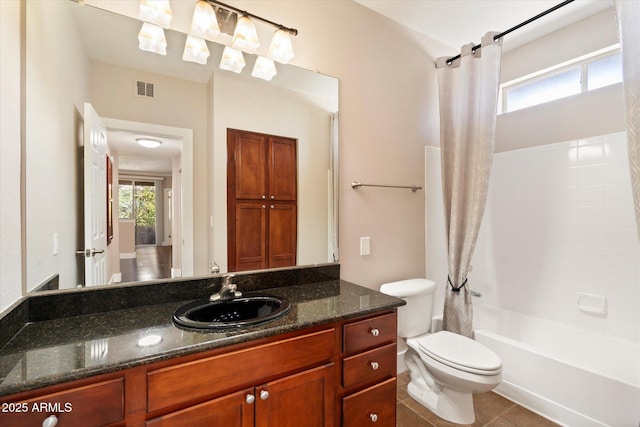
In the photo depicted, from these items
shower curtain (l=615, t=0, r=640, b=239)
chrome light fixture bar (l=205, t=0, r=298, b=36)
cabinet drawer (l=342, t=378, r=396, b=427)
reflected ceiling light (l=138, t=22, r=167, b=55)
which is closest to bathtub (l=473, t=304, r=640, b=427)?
shower curtain (l=615, t=0, r=640, b=239)

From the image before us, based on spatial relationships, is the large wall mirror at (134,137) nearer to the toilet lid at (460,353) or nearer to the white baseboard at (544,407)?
the toilet lid at (460,353)

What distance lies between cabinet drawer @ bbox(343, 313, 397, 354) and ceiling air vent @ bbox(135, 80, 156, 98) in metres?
1.43

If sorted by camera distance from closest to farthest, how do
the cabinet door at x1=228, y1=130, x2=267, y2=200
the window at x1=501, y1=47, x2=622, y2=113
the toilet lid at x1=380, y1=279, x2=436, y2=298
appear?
the cabinet door at x1=228, y1=130, x2=267, y2=200 < the toilet lid at x1=380, y1=279, x2=436, y2=298 < the window at x1=501, y1=47, x2=622, y2=113

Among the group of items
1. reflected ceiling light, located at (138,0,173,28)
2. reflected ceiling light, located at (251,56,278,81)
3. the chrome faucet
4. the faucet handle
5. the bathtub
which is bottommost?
the bathtub

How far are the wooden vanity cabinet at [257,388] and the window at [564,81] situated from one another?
95.3 inches

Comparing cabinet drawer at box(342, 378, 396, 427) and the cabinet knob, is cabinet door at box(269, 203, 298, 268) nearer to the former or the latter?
cabinet drawer at box(342, 378, 396, 427)

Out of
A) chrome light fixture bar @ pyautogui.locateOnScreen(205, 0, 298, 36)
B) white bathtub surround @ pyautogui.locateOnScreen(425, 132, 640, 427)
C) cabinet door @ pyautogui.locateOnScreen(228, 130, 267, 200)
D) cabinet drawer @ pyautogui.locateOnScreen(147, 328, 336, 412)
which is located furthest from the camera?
white bathtub surround @ pyautogui.locateOnScreen(425, 132, 640, 427)

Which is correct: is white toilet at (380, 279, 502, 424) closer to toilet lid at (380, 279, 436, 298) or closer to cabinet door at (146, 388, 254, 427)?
toilet lid at (380, 279, 436, 298)

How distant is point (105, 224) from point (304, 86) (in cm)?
133

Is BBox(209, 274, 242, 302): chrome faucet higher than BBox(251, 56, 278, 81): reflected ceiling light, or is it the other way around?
BBox(251, 56, 278, 81): reflected ceiling light

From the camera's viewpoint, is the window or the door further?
the window

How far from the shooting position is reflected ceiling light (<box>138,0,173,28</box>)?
1337mm

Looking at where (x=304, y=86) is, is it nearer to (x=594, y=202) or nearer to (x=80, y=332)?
(x=80, y=332)

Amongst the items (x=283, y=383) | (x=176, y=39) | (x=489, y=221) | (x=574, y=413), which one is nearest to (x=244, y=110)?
(x=176, y=39)
